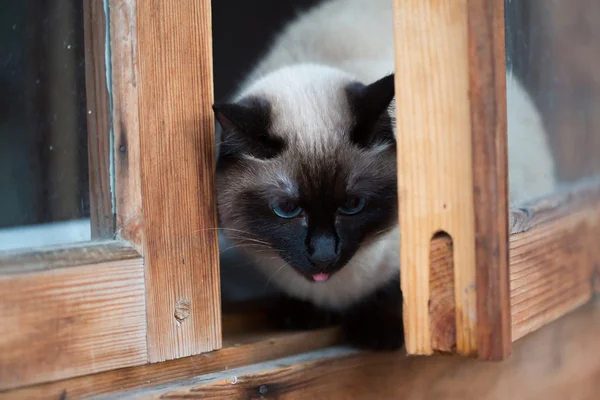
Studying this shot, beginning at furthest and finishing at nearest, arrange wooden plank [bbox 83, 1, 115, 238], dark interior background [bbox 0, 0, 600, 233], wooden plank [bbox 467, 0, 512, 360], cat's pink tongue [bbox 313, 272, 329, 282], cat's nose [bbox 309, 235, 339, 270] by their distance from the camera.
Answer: cat's pink tongue [bbox 313, 272, 329, 282]
cat's nose [bbox 309, 235, 339, 270]
wooden plank [bbox 83, 1, 115, 238]
dark interior background [bbox 0, 0, 600, 233]
wooden plank [bbox 467, 0, 512, 360]

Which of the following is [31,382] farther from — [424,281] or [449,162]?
[449,162]

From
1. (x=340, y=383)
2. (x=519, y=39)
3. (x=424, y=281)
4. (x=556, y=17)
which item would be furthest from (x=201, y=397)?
(x=556, y=17)

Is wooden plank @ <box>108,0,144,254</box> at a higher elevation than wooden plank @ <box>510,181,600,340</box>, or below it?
higher

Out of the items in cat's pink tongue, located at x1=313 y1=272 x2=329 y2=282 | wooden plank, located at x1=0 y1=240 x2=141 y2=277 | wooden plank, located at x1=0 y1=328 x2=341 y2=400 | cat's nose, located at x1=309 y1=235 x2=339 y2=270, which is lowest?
wooden plank, located at x1=0 y1=328 x2=341 y2=400

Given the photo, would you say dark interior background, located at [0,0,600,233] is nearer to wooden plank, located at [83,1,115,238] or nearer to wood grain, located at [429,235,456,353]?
wooden plank, located at [83,1,115,238]

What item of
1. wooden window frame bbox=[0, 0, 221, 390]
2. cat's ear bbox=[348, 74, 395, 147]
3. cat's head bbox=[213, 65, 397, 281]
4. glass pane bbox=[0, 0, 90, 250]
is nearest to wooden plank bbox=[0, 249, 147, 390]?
wooden window frame bbox=[0, 0, 221, 390]

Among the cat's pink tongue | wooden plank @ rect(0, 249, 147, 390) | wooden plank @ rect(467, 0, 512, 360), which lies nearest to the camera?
wooden plank @ rect(467, 0, 512, 360)

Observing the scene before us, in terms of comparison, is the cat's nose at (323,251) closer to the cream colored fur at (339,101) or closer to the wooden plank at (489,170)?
the cream colored fur at (339,101)

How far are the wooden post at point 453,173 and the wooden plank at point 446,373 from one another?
16.9 inches

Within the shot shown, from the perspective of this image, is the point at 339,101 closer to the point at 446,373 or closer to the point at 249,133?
the point at 249,133

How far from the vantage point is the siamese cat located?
6.05ft

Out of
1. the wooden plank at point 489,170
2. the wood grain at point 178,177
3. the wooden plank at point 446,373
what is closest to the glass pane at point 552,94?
the wooden plank at point 489,170

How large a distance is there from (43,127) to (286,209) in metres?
0.68

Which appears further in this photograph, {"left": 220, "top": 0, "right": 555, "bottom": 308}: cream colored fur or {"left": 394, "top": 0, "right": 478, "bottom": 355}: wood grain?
{"left": 220, "top": 0, "right": 555, "bottom": 308}: cream colored fur
